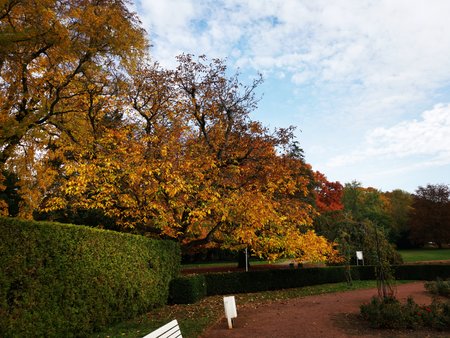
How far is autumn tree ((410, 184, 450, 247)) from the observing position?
47406 millimetres

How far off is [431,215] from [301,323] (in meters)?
45.9

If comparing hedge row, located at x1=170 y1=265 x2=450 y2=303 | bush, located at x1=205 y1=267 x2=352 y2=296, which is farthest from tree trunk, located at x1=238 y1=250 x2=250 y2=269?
bush, located at x1=205 y1=267 x2=352 y2=296

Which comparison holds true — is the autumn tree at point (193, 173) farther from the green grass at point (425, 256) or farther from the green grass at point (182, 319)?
the green grass at point (425, 256)

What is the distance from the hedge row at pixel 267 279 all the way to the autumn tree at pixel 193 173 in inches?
73.5

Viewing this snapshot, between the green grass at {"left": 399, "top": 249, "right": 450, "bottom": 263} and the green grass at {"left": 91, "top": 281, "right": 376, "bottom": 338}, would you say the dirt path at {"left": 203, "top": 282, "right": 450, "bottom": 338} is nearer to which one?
the green grass at {"left": 91, "top": 281, "right": 376, "bottom": 338}

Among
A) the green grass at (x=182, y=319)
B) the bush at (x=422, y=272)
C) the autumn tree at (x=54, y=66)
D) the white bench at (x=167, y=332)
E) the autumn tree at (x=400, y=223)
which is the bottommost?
the bush at (x=422, y=272)

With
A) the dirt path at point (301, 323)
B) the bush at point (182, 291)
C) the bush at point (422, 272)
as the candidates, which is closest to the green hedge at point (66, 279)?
the bush at point (182, 291)

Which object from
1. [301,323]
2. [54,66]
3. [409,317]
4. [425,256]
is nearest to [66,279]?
[301,323]

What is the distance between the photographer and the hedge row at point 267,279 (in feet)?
45.3

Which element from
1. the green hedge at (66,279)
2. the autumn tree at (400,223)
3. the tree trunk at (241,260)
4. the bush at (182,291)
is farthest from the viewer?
the autumn tree at (400,223)

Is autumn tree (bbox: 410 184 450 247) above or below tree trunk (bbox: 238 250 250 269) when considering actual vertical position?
above

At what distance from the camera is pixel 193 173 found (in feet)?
43.7

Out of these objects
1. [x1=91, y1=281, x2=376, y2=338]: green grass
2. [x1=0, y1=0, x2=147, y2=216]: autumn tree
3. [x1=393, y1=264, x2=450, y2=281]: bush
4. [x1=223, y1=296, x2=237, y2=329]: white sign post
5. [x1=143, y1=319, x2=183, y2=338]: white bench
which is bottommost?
[x1=393, y1=264, x2=450, y2=281]: bush

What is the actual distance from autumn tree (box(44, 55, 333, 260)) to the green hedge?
2.54m
